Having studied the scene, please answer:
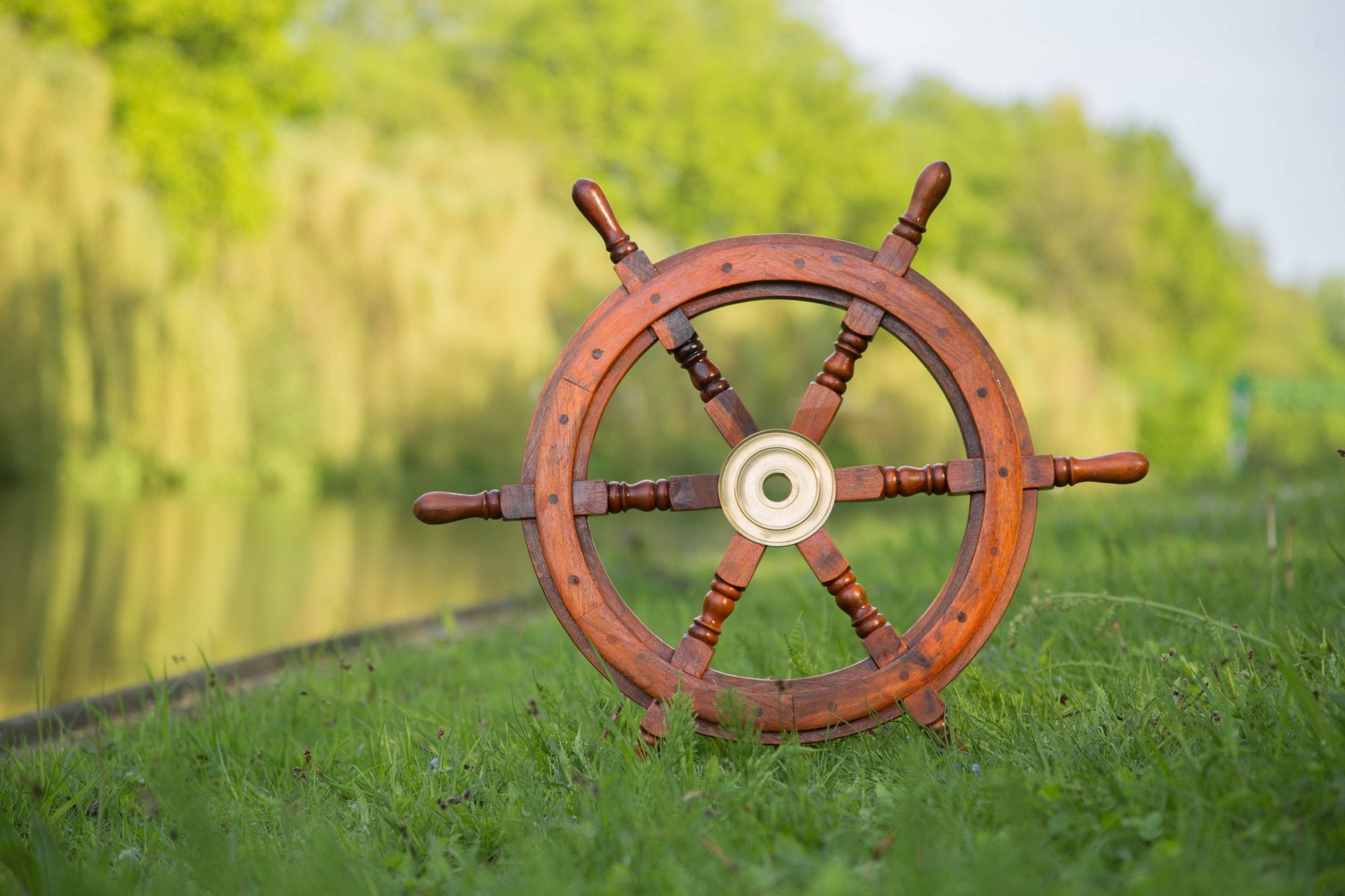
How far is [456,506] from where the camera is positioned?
2545mm

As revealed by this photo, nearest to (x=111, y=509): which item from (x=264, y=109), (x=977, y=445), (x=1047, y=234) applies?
(x=264, y=109)

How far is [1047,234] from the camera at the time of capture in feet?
104

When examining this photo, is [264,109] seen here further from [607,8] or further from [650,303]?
[650,303]

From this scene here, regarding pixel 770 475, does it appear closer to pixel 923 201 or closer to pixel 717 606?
pixel 717 606

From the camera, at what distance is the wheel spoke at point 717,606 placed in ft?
8.21

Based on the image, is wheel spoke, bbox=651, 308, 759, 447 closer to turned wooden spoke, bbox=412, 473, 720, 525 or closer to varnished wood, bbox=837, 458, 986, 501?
turned wooden spoke, bbox=412, 473, 720, 525

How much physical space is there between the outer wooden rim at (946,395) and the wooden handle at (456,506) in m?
0.09

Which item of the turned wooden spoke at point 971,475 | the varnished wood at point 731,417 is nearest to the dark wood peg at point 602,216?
the varnished wood at point 731,417

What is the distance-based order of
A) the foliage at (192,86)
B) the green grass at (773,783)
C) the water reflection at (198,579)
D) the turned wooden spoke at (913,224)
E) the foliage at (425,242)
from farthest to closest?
the foliage at (192,86) → the foliage at (425,242) → the water reflection at (198,579) → the turned wooden spoke at (913,224) → the green grass at (773,783)

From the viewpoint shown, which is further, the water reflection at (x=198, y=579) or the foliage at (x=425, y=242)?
the foliage at (x=425, y=242)

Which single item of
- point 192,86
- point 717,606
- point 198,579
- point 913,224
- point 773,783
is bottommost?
point 198,579

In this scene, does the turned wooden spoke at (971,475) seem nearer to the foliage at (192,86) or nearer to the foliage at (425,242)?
the foliage at (425,242)

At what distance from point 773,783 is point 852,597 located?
44cm

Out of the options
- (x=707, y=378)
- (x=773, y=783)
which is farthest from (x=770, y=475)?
(x=773, y=783)
